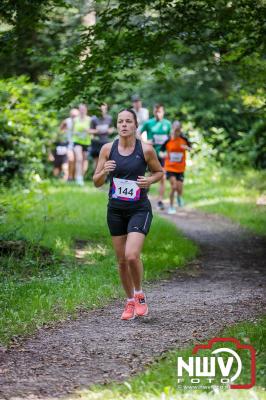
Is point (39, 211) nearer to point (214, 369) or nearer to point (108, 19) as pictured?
point (108, 19)

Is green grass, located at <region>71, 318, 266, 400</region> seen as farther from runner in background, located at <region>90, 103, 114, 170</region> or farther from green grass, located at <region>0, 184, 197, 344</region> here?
runner in background, located at <region>90, 103, 114, 170</region>

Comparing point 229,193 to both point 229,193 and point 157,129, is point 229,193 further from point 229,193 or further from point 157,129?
point 157,129

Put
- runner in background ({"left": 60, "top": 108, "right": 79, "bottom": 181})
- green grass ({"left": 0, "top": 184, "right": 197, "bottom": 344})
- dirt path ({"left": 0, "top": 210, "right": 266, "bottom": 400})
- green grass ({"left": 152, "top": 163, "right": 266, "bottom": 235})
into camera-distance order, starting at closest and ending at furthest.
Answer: dirt path ({"left": 0, "top": 210, "right": 266, "bottom": 400}), green grass ({"left": 0, "top": 184, "right": 197, "bottom": 344}), green grass ({"left": 152, "top": 163, "right": 266, "bottom": 235}), runner in background ({"left": 60, "top": 108, "right": 79, "bottom": 181})

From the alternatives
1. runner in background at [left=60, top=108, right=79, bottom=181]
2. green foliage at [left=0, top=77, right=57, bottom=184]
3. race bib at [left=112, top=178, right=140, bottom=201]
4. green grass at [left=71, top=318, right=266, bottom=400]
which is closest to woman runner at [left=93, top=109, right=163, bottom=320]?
race bib at [left=112, top=178, right=140, bottom=201]

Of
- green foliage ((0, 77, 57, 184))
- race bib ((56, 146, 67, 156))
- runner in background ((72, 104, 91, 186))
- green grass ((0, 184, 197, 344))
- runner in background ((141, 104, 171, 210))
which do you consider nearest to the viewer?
green grass ((0, 184, 197, 344))

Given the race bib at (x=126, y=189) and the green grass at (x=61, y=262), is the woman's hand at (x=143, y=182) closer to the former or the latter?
the race bib at (x=126, y=189)

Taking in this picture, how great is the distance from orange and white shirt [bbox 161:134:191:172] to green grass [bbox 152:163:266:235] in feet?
4.91

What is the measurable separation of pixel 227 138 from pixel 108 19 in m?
14.6

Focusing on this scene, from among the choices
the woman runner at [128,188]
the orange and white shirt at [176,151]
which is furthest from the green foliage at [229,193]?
the woman runner at [128,188]

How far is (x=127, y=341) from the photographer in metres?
6.84

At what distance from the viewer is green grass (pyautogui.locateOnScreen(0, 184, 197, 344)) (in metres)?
7.95

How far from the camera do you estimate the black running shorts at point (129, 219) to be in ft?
24.6

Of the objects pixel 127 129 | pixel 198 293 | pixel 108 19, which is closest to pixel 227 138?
pixel 108 19

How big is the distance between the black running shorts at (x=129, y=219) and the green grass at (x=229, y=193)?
24.5 ft
